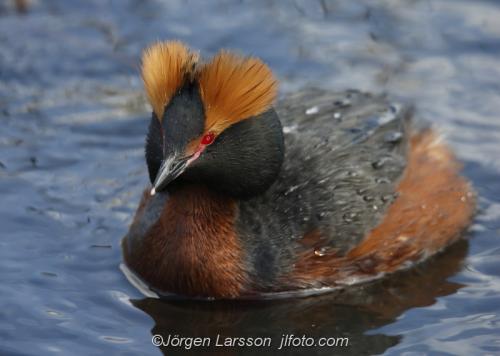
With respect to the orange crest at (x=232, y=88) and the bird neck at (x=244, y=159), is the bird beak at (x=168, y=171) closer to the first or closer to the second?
the bird neck at (x=244, y=159)

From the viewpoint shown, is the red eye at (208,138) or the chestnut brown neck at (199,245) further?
the chestnut brown neck at (199,245)

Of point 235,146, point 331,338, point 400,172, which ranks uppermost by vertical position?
point 235,146

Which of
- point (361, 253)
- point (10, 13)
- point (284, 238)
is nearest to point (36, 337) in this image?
point (284, 238)

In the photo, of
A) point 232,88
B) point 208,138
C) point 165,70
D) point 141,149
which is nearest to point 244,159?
point 208,138

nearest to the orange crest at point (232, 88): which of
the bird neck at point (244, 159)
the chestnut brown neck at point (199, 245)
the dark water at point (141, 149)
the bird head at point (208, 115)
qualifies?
the bird head at point (208, 115)

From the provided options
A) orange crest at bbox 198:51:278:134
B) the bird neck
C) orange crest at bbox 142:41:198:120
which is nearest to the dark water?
the bird neck

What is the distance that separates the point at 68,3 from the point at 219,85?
19.4ft

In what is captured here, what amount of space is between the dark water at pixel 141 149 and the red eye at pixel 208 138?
1328 mm

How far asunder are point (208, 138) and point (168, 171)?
42 centimetres

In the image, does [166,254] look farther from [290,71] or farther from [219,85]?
[290,71]

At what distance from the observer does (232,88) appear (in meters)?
8.83

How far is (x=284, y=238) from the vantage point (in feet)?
30.5

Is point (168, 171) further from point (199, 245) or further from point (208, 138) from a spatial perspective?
point (199, 245)

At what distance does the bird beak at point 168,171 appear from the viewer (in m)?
8.56
